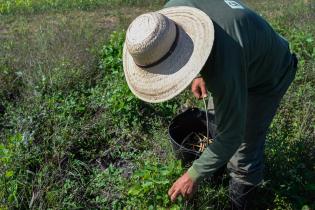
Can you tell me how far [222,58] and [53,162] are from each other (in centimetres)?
200

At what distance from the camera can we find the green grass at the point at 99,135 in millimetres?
3225

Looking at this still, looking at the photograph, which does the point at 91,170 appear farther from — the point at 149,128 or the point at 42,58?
the point at 42,58

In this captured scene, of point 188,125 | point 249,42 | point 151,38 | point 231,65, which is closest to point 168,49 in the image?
point 151,38

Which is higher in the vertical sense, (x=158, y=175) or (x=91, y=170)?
(x=158, y=175)

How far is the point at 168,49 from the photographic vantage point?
210cm

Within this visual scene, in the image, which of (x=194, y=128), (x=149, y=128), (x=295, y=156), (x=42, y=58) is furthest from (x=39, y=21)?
(x=295, y=156)

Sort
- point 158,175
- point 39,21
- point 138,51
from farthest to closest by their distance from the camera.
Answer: point 39,21
point 158,175
point 138,51

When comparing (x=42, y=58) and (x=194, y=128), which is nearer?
(x=194, y=128)

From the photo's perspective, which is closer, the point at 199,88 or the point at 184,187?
the point at 184,187

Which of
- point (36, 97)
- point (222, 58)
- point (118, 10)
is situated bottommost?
point (118, 10)

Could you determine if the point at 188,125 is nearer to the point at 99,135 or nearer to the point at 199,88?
the point at 199,88

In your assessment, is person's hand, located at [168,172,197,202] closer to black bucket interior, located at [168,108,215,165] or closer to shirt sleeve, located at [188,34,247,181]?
shirt sleeve, located at [188,34,247,181]

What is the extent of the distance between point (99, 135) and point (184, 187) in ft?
5.47

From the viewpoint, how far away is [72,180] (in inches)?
139
